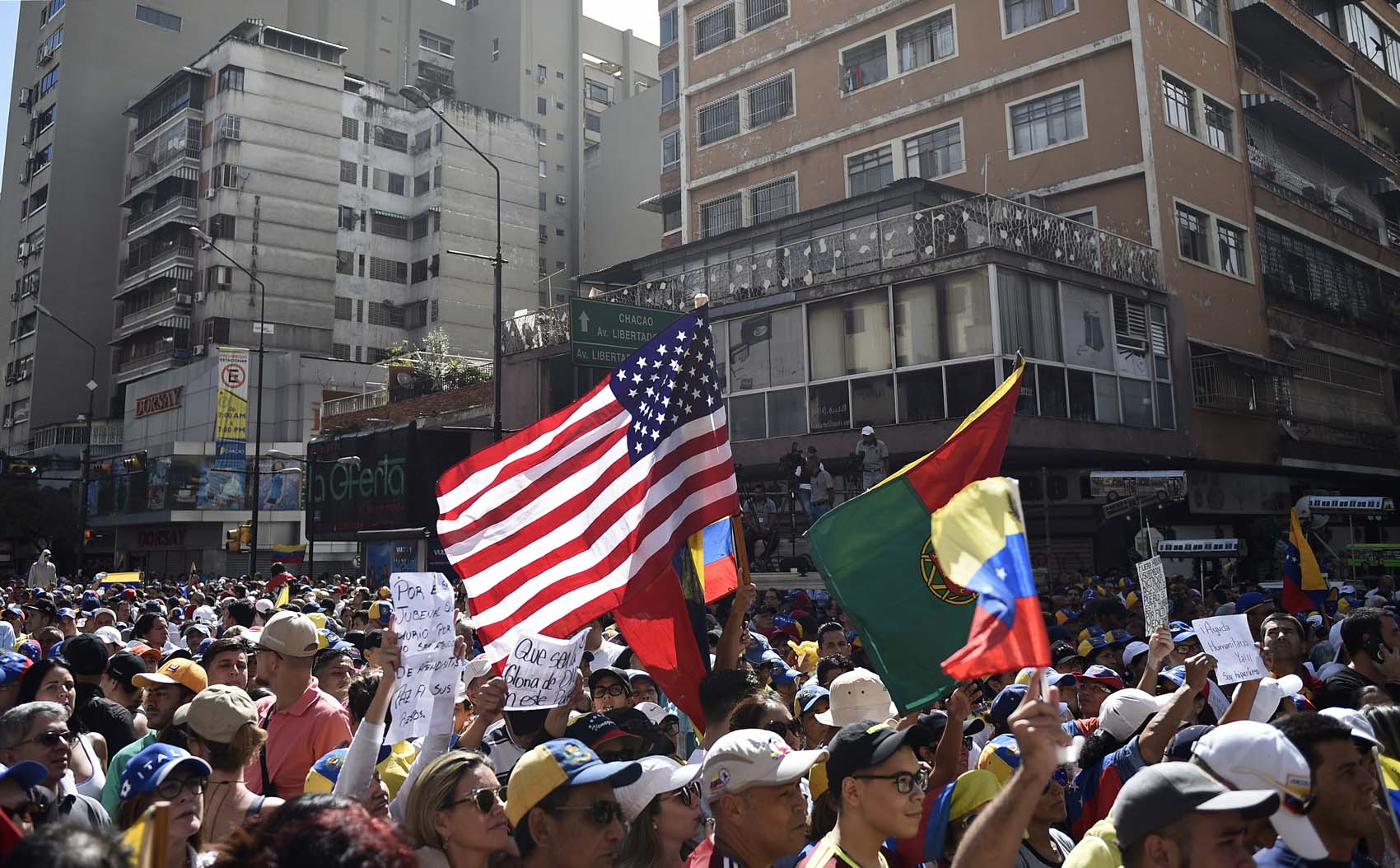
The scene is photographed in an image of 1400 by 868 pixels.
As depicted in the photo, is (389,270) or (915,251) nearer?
(915,251)

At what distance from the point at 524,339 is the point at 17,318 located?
58546mm

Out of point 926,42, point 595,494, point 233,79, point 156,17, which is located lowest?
point 595,494

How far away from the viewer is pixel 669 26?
51.5m

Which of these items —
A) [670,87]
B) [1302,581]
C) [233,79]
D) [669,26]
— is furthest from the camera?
[233,79]

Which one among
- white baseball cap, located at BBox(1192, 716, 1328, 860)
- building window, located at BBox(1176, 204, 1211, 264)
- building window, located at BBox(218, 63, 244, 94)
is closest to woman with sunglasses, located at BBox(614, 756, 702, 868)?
white baseball cap, located at BBox(1192, 716, 1328, 860)

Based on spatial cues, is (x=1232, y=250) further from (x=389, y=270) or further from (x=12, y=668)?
(x=389, y=270)

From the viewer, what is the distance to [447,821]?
12.6 ft

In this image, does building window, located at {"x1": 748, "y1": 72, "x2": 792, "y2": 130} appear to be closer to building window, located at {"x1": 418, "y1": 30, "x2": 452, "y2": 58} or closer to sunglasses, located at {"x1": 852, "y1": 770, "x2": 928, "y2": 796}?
sunglasses, located at {"x1": 852, "y1": 770, "x2": 928, "y2": 796}

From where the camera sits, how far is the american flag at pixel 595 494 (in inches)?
267

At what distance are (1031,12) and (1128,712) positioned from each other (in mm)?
27592

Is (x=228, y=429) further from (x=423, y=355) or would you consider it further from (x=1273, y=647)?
(x=1273, y=647)

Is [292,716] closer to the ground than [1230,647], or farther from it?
closer to the ground

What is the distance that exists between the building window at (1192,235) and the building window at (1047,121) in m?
3.18

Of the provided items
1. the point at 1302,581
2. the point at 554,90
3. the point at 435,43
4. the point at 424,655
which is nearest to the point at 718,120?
the point at 1302,581
